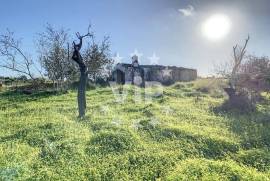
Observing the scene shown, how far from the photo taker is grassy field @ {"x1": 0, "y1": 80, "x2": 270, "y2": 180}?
10.1 meters

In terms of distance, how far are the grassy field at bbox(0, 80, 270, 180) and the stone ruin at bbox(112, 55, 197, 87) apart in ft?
70.7

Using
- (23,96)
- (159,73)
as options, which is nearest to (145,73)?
(159,73)

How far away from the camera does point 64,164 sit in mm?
10453

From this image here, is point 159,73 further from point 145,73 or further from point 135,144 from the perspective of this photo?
point 135,144

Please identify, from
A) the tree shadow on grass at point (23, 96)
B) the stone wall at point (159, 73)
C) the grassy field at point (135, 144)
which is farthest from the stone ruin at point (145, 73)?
the grassy field at point (135, 144)

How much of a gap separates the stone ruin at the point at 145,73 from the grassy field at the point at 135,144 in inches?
848

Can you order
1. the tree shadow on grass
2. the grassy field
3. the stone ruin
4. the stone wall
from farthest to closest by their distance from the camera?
1. the stone wall
2. the stone ruin
3. the tree shadow on grass
4. the grassy field

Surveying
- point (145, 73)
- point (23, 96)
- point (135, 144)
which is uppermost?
point (145, 73)

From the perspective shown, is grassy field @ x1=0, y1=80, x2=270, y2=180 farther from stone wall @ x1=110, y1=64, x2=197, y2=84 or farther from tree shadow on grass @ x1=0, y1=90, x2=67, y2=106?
stone wall @ x1=110, y1=64, x2=197, y2=84

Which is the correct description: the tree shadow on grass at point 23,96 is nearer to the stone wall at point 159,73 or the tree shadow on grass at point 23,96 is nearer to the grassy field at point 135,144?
the grassy field at point 135,144

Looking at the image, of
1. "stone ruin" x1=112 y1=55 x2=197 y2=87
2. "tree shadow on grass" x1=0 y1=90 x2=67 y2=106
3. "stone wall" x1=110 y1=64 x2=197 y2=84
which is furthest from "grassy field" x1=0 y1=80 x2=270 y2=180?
"stone wall" x1=110 y1=64 x2=197 y2=84

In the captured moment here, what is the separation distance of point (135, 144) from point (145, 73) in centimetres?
3121

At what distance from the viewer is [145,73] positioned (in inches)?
1699

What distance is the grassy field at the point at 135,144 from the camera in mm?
10062
